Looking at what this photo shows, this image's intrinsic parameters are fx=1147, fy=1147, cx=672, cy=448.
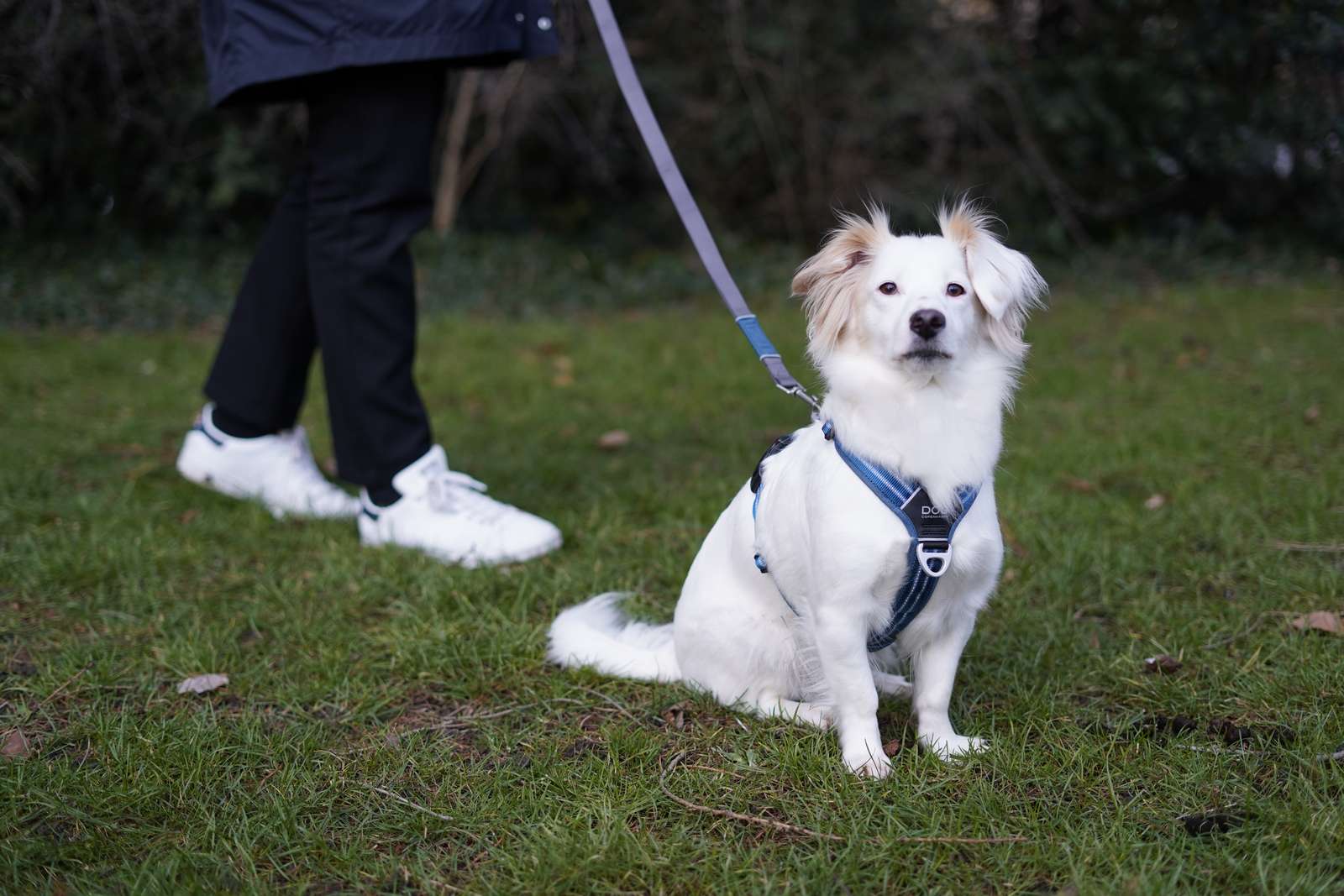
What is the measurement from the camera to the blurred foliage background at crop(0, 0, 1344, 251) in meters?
7.80

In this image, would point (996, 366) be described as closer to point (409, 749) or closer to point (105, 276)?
point (409, 749)

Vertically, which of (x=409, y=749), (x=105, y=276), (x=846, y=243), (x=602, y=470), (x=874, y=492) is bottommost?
(x=105, y=276)

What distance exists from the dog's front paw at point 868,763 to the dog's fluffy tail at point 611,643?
0.48m

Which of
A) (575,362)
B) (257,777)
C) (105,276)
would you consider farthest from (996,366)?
(105,276)

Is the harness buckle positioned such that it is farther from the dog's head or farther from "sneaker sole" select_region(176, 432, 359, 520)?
"sneaker sole" select_region(176, 432, 359, 520)

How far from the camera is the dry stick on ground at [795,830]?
1.79 m

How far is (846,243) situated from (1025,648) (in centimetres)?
103

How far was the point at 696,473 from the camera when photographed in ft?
12.5

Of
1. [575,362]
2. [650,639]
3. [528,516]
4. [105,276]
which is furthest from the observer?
[105,276]

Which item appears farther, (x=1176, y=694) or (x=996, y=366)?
(x=1176, y=694)

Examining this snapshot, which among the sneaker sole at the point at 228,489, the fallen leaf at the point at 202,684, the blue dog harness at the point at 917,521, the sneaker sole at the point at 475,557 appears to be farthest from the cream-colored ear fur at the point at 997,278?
the sneaker sole at the point at 228,489

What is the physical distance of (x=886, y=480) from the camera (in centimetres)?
193

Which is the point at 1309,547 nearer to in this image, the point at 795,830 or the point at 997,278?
the point at 997,278

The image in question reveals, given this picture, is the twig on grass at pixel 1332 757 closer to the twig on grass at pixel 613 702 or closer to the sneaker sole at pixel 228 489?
the twig on grass at pixel 613 702
